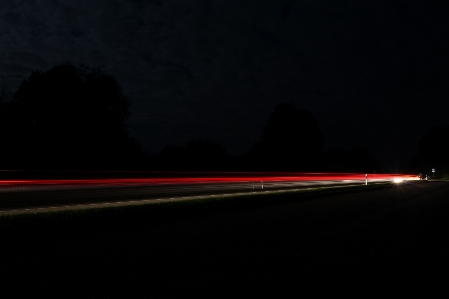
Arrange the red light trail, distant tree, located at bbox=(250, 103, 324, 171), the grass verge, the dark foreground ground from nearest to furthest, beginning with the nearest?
the dark foreground ground
the grass verge
the red light trail
distant tree, located at bbox=(250, 103, 324, 171)

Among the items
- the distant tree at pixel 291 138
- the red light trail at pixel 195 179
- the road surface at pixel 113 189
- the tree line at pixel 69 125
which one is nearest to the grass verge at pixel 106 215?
the road surface at pixel 113 189

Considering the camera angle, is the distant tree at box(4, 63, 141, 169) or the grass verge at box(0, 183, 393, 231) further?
the distant tree at box(4, 63, 141, 169)

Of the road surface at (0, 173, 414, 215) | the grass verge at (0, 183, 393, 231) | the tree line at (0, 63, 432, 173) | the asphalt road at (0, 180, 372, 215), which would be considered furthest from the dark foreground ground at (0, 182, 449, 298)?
the tree line at (0, 63, 432, 173)

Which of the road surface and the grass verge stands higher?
the road surface

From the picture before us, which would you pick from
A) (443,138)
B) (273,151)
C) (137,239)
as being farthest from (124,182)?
(443,138)

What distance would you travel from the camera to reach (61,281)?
529 cm

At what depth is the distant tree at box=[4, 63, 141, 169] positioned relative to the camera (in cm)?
4084

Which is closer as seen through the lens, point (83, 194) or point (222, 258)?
point (222, 258)

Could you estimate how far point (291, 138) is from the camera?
261 feet

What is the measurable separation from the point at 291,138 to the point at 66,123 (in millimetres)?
47304

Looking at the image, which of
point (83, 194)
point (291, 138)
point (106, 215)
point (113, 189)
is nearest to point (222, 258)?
point (106, 215)

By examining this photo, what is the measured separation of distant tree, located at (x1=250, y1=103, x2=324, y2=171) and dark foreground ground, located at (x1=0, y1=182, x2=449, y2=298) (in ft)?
226

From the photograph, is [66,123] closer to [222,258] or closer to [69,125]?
[69,125]

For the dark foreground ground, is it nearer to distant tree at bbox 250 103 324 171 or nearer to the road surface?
the road surface
